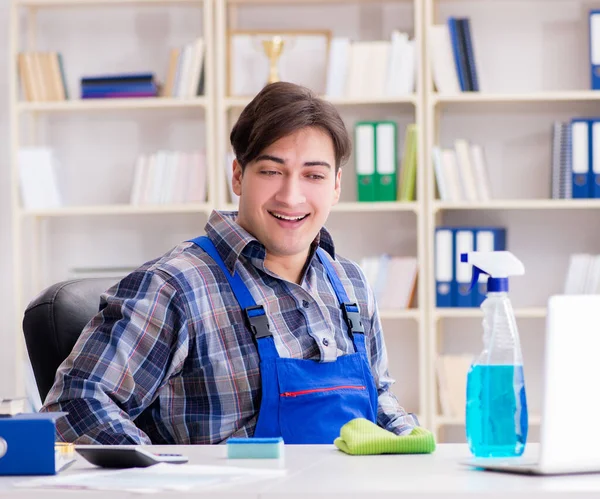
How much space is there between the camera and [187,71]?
3885 millimetres

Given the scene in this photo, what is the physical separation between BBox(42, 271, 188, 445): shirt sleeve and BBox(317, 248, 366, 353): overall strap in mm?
357

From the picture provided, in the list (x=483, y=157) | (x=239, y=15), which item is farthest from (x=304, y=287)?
(x=239, y=15)

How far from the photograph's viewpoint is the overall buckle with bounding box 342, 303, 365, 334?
6.22 ft

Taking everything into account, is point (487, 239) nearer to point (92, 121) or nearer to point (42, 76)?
point (92, 121)

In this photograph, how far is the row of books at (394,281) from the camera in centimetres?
383

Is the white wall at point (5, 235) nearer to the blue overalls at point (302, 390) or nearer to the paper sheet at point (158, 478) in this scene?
the blue overalls at point (302, 390)

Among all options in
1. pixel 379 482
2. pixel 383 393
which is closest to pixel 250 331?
pixel 383 393

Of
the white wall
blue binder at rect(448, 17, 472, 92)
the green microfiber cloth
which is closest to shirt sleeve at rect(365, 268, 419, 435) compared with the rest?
the green microfiber cloth

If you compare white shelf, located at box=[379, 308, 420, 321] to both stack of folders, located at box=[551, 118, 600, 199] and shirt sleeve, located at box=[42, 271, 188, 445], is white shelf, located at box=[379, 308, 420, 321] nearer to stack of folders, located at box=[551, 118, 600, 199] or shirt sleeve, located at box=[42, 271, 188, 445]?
stack of folders, located at box=[551, 118, 600, 199]

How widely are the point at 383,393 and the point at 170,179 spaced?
7.03 feet

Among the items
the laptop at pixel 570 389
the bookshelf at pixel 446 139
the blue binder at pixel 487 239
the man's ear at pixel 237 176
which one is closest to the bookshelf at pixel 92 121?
the bookshelf at pixel 446 139

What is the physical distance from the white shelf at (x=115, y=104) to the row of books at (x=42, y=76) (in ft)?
0.16

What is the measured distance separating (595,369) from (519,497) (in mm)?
194

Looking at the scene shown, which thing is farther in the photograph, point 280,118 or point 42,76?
point 42,76
